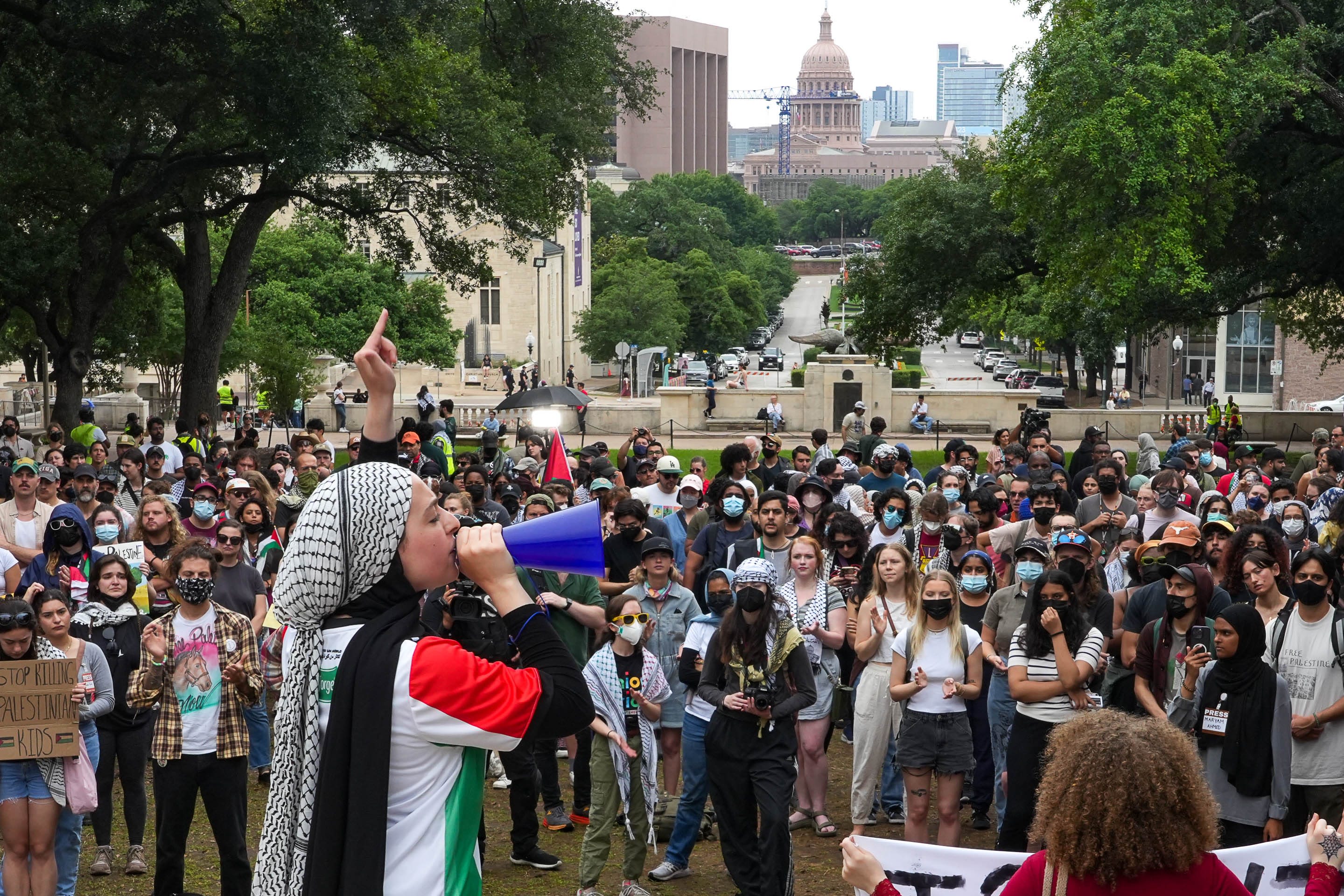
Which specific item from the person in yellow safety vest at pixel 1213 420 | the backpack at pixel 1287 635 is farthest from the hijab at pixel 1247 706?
the person in yellow safety vest at pixel 1213 420

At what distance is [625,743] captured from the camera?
25.8 feet

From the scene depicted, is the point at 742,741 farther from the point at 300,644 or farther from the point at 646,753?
the point at 300,644

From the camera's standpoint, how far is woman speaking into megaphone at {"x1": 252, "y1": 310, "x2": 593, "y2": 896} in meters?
3.28

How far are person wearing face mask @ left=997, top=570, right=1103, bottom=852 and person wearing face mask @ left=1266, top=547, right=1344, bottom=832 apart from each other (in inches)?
36.6

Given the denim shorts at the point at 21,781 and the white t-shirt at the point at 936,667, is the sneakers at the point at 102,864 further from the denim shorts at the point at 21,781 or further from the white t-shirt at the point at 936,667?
the white t-shirt at the point at 936,667

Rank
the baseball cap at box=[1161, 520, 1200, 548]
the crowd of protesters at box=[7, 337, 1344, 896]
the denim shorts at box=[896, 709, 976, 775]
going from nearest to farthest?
1. the crowd of protesters at box=[7, 337, 1344, 896]
2. the denim shorts at box=[896, 709, 976, 775]
3. the baseball cap at box=[1161, 520, 1200, 548]

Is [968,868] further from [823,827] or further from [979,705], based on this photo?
[979,705]

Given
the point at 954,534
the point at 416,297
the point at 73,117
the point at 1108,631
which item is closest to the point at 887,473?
the point at 954,534

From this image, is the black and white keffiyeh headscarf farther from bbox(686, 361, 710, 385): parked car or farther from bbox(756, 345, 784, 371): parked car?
bbox(756, 345, 784, 371): parked car

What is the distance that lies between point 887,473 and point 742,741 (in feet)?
23.6

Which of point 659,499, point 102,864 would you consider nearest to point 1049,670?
point 102,864

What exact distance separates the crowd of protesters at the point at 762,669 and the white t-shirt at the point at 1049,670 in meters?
0.01

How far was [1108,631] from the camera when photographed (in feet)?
27.3

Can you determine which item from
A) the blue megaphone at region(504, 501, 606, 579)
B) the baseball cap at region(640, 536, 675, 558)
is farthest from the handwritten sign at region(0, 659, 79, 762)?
the blue megaphone at region(504, 501, 606, 579)
